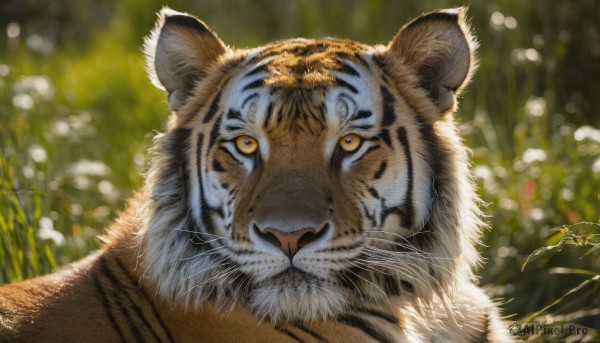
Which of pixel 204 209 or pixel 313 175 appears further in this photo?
pixel 204 209

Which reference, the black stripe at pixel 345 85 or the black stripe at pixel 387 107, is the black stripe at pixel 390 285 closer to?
the black stripe at pixel 387 107

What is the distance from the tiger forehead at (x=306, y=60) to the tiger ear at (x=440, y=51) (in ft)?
0.60

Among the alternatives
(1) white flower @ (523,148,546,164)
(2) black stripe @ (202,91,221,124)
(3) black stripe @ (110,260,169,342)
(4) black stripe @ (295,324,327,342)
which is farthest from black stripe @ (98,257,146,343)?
(1) white flower @ (523,148,546,164)

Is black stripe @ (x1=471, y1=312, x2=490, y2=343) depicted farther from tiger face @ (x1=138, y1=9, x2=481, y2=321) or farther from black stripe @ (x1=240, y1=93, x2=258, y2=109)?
black stripe @ (x1=240, y1=93, x2=258, y2=109)

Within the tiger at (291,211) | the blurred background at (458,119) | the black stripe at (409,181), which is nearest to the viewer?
the tiger at (291,211)

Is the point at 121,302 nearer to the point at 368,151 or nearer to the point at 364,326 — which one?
the point at 364,326

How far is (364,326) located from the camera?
3379mm

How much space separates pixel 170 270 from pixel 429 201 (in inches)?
38.6

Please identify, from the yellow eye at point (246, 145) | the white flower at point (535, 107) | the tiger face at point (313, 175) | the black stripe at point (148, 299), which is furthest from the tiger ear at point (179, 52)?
the white flower at point (535, 107)

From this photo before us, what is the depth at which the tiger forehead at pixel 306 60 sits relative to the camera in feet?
11.3

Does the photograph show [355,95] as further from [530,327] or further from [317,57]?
[530,327]

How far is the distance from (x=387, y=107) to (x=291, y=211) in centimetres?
67

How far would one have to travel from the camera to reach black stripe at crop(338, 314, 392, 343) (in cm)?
336

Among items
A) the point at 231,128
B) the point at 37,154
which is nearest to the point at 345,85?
the point at 231,128
